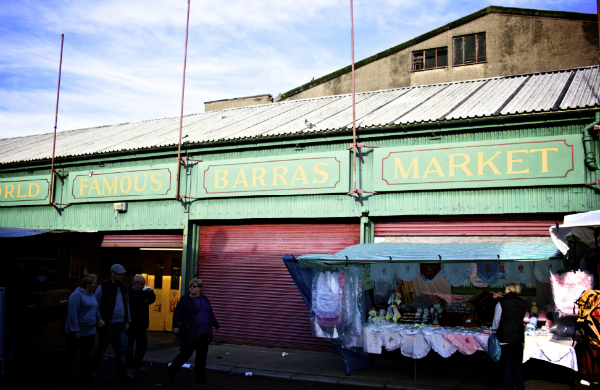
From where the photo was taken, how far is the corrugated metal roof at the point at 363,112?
11578 mm

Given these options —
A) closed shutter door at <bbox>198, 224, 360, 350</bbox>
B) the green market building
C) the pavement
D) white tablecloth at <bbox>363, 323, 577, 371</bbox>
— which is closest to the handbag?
white tablecloth at <bbox>363, 323, 577, 371</bbox>

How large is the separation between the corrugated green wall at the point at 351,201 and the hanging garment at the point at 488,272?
4.50 ft

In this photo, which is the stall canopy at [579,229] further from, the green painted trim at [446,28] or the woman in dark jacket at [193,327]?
the green painted trim at [446,28]

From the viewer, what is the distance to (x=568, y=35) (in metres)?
17.2

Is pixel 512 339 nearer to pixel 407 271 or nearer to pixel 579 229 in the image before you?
pixel 579 229

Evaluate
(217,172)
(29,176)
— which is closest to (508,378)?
(217,172)

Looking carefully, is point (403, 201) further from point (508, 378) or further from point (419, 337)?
point (508, 378)

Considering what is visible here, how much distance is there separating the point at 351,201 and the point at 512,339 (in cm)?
535

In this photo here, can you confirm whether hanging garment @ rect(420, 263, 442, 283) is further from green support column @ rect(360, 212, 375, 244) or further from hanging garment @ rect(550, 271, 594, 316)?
hanging garment @ rect(550, 271, 594, 316)

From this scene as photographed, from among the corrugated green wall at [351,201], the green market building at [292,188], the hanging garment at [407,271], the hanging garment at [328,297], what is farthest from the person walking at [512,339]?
the corrugated green wall at [351,201]

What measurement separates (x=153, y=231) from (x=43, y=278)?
4.30 meters

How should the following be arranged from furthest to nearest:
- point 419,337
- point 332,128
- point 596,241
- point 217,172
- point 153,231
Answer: point 153,231 → point 217,172 → point 332,128 → point 419,337 → point 596,241

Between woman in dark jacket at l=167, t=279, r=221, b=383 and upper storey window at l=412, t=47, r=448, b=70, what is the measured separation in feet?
47.5

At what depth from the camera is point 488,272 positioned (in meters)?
9.80
